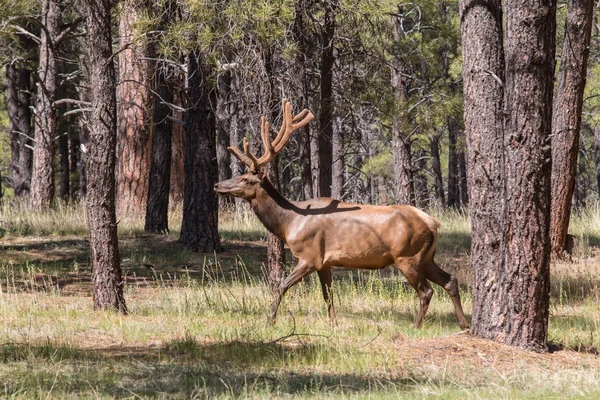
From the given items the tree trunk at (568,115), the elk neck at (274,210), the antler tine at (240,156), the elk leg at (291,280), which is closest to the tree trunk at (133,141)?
the tree trunk at (568,115)

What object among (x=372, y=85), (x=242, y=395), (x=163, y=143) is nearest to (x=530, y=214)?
(x=242, y=395)

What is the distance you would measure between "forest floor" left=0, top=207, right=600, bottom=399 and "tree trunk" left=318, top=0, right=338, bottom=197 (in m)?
1.84

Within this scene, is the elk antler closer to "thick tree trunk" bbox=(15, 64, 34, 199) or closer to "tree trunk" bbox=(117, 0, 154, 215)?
"tree trunk" bbox=(117, 0, 154, 215)

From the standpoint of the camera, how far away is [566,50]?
14570mm

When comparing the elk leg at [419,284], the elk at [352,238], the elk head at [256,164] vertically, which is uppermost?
the elk head at [256,164]

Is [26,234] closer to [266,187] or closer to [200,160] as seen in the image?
[200,160]

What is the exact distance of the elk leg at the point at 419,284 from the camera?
899 cm

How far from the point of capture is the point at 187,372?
22.2 feet

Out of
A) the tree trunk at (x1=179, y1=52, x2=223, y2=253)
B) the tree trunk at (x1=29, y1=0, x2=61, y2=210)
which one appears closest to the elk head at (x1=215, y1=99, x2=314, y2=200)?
the tree trunk at (x1=179, y1=52, x2=223, y2=253)

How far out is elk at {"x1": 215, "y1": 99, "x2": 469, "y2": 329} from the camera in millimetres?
9031

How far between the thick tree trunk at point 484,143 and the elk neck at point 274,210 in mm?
2267

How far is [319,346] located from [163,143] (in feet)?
33.5

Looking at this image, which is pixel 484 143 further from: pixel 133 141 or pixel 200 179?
pixel 133 141

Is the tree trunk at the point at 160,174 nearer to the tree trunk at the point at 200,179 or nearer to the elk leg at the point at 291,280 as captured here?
the tree trunk at the point at 200,179
